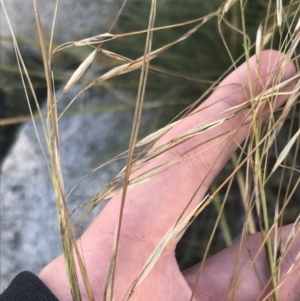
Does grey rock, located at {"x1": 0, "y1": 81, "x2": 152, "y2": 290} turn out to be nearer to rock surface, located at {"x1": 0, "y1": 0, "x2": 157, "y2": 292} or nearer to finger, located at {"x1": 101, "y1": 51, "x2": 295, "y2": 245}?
rock surface, located at {"x1": 0, "y1": 0, "x2": 157, "y2": 292}

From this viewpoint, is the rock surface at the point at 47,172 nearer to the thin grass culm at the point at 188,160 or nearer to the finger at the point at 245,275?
the thin grass culm at the point at 188,160

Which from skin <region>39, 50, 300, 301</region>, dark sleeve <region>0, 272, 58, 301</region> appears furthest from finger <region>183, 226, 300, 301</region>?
dark sleeve <region>0, 272, 58, 301</region>

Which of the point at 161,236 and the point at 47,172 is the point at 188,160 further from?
the point at 47,172

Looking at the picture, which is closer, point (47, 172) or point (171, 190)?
point (171, 190)

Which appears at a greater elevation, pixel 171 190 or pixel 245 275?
pixel 171 190

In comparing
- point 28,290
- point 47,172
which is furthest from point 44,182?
point 28,290

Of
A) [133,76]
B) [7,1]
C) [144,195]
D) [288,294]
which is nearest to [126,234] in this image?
[144,195]
